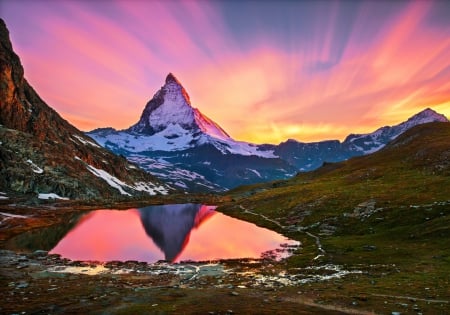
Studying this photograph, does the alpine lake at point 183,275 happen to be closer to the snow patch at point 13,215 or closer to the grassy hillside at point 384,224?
the grassy hillside at point 384,224

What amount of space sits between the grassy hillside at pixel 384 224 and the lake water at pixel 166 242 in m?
8.79

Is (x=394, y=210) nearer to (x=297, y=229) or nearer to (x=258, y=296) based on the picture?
(x=297, y=229)

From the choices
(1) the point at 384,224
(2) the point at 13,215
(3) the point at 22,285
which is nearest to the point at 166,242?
(1) the point at 384,224

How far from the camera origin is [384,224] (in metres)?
75.1

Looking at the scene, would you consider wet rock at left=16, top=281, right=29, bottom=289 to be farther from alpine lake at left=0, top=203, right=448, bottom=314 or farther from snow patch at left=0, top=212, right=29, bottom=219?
snow patch at left=0, top=212, right=29, bottom=219

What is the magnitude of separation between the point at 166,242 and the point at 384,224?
47.8 m

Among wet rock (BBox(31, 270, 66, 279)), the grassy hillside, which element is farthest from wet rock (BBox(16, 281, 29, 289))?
the grassy hillside

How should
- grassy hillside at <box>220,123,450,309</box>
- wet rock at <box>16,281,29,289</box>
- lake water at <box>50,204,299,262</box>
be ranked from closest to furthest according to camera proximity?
wet rock at <box>16,281,29,289</box>
grassy hillside at <box>220,123,450,309</box>
lake water at <box>50,204,299,262</box>

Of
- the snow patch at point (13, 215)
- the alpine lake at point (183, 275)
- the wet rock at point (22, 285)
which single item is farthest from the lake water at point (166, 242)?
the snow patch at point (13, 215)

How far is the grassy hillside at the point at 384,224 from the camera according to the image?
40312 millimetres

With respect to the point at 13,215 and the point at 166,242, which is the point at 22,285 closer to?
the point at 166,242

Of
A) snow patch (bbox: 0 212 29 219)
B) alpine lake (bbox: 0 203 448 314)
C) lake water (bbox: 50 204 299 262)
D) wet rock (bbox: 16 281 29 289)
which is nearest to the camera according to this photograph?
alpine lake (bbox: 0 203 448 314)

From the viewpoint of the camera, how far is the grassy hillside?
40.3 m

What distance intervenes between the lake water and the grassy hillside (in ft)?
28.8
